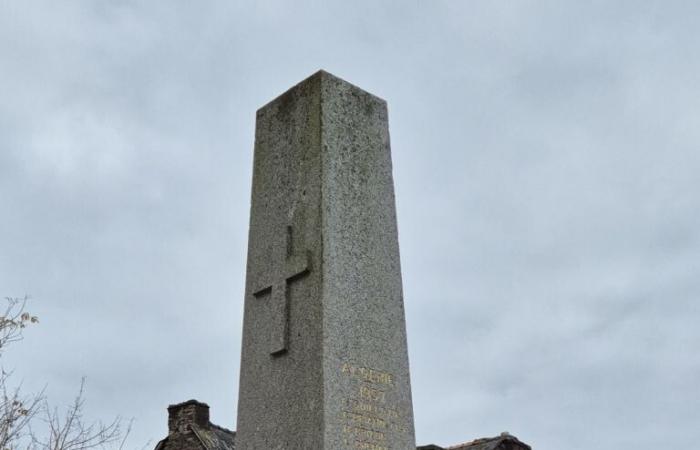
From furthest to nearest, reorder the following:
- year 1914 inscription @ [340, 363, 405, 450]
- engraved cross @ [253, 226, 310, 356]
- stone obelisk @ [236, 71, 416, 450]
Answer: engraved cross @ [253, 226, 310, 356] → stone obelisk @ [236, 71, 416, 450] → year 1914 inscription @ [340, 363, 405, 450]

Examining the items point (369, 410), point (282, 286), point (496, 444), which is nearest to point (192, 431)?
point (496, 444)

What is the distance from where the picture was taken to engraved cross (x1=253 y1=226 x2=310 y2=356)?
7656 millimetres

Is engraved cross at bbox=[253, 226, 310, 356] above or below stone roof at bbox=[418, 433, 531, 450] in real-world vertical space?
below

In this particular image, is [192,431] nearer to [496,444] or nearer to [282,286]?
[496,444]

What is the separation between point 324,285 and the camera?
7480mm

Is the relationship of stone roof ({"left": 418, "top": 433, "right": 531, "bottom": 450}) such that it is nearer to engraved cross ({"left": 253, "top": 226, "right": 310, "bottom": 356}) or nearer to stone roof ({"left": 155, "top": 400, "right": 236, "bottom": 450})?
stone roof ({"left": 155, "top": 400, "right": 236, "bottom": 450})

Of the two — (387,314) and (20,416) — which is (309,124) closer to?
(387,314)

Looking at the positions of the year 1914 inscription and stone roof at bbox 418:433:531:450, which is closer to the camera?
the year 1914 inscription

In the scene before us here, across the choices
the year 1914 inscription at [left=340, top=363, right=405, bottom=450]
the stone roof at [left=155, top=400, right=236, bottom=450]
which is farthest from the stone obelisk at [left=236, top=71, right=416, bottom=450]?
the stone roof at [left=155, top=400, right=236, bottom=450]

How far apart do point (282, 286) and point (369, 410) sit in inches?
50.5

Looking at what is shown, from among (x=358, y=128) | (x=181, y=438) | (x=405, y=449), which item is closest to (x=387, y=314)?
(x=405, y=449)

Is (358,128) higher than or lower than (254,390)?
higher

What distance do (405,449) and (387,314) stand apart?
1.12 metres

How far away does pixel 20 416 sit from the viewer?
14836 millimetres
